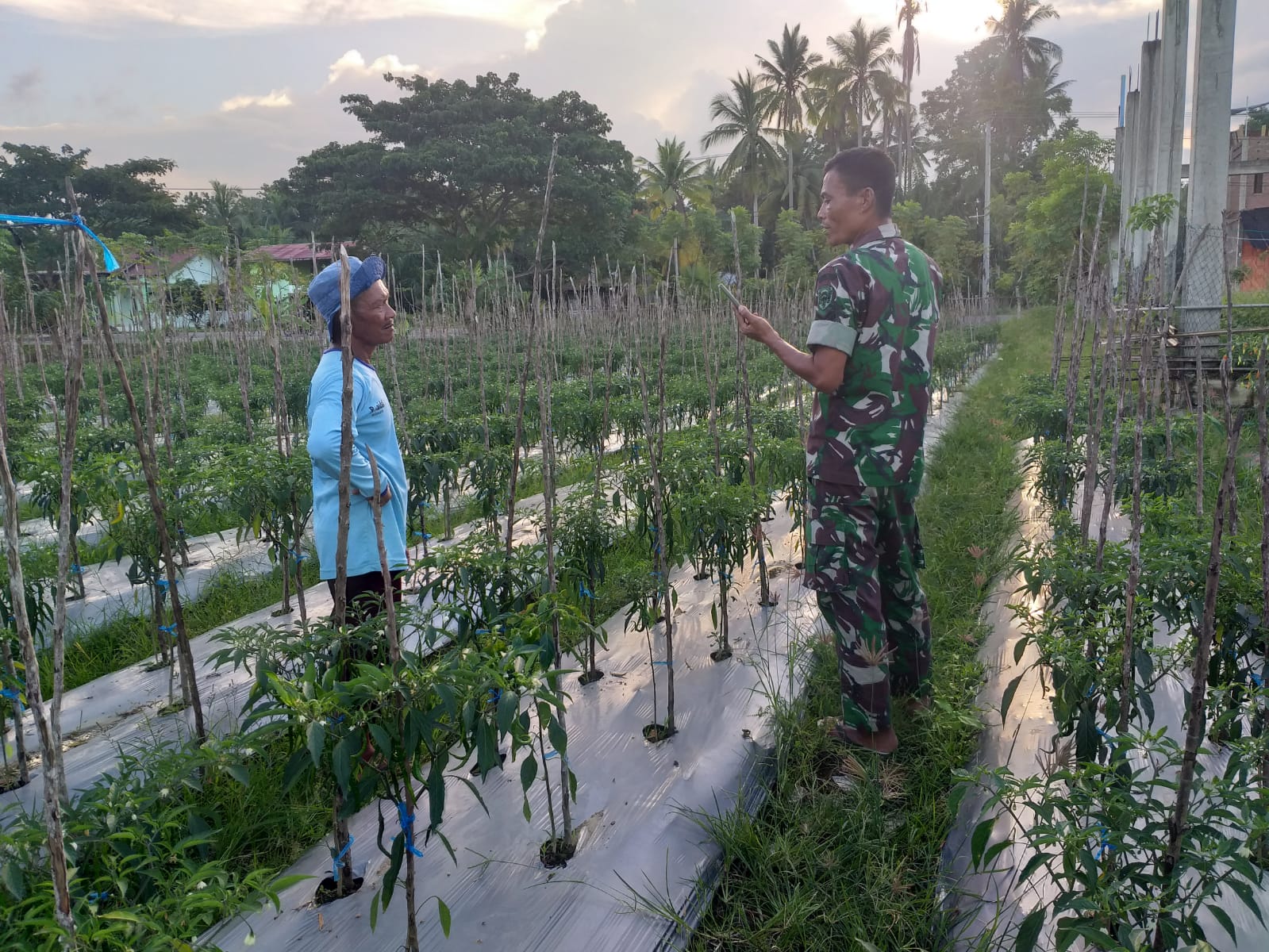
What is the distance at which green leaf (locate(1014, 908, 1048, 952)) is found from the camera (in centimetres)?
140

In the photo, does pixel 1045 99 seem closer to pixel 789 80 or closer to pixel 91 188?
pixel 789 80

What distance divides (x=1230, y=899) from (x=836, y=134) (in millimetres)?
40319

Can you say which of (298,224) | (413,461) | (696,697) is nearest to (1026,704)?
(696,697)

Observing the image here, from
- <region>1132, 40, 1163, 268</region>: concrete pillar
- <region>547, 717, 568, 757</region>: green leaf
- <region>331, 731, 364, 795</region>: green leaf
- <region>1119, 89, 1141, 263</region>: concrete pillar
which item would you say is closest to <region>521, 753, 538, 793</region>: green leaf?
<region>547, 717, 568, 757</region>: green leaf

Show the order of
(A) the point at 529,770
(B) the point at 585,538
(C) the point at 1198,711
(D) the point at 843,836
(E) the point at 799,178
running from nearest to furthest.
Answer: (C) the point at 1198,711 < (A) the point at 529,770 < (D) the point at 843,836 < (B) the point at 585,538 < (E) the point at 799,178

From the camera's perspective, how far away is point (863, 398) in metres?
2.38

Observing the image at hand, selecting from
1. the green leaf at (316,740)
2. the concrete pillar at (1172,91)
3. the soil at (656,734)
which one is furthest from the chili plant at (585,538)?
the concrete pillar at (1172,91)

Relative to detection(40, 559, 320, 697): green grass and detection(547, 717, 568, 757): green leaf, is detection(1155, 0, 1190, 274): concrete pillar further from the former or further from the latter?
detection(547, 717, 568, 757): green leaf

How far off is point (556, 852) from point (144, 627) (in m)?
2.78

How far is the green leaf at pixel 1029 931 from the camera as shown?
4.58 feet

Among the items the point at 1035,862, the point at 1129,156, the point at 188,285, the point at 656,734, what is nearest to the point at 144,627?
the point at 656,734

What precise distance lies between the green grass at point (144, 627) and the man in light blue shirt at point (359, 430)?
138 centimetres

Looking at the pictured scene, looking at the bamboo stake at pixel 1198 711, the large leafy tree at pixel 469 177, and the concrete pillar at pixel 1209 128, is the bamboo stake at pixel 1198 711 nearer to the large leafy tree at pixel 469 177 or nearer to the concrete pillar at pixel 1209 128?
the concrete pillar at pixel 1209 128

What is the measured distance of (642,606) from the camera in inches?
111
